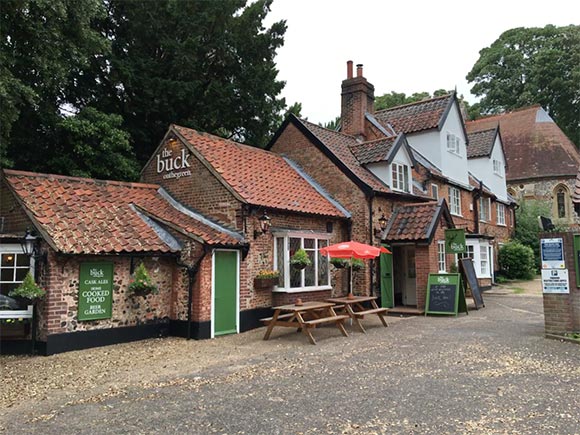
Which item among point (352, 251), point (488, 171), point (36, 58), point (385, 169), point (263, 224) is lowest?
point (352, 251)

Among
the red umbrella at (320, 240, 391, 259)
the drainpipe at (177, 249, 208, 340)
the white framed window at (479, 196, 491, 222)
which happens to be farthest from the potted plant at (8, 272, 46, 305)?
the white framed window at (479, 196, 491, 222)

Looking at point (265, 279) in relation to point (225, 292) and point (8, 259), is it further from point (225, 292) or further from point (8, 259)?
point (8, 259)

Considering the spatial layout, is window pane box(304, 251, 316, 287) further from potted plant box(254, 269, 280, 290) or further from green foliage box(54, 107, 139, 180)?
green foliage box(54, 107, 139, 180)

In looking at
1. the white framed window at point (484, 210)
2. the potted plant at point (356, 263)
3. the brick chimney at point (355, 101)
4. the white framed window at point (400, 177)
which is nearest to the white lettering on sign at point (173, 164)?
the potted plant at point (356, 263)

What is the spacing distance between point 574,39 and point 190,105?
127ft

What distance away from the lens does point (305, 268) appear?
14312 millimetres

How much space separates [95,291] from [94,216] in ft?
6.56

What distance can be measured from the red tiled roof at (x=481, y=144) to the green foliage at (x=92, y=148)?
70.9 ft

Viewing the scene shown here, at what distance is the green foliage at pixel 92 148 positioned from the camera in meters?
17.1

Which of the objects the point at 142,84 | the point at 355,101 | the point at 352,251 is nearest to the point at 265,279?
the point at 352,251

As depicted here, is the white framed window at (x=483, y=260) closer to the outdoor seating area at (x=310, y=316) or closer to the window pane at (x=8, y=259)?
the outdoor seating area at (x=310, y=316)

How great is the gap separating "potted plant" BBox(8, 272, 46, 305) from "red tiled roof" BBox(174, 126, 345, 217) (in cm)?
552

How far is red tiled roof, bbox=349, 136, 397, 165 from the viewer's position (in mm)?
17734

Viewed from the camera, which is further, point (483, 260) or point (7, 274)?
point (483, 260)
